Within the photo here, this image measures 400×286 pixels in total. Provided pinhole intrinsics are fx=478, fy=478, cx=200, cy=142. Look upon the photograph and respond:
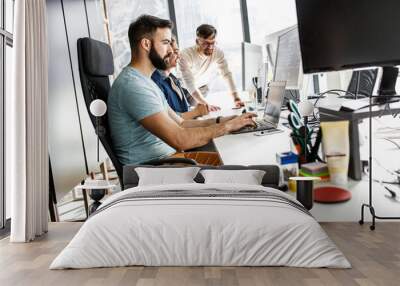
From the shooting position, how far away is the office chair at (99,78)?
3.88 metres

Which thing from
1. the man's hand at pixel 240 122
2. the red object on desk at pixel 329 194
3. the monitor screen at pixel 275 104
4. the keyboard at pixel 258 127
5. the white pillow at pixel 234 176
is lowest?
the red object on desk at pixel 329 194

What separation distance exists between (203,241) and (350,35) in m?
2.20

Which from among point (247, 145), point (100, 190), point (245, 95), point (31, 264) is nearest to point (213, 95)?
point (245, 95)

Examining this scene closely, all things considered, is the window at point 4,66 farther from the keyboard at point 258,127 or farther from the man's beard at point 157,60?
the keyboard at point 258,127

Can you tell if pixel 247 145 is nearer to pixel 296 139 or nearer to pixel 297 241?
pixel 296 139

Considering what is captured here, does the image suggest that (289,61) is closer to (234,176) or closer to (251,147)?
(251,147)

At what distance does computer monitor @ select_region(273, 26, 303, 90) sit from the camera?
4.12 meters

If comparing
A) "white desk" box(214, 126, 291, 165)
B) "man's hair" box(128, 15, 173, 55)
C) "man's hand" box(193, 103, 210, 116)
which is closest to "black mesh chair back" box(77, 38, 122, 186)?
"man's hair" box(128, 15, 173, 55)

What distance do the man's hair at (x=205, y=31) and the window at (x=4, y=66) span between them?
61.7 inches

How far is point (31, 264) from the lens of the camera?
3051mm

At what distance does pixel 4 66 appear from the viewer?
12.7 feet

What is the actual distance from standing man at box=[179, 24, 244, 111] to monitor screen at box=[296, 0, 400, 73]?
0.67 meters

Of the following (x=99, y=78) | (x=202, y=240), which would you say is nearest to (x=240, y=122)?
(x=99, y=78)

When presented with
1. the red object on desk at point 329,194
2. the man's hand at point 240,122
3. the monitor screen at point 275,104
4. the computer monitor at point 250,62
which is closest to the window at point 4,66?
the man's hand at point 240,122
